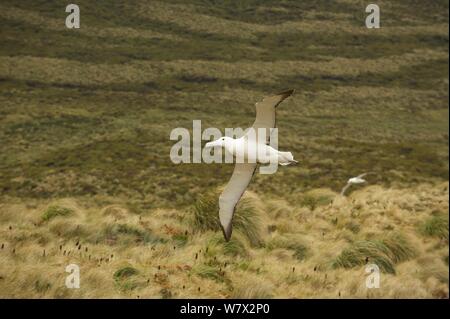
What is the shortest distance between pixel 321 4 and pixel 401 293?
216 ft

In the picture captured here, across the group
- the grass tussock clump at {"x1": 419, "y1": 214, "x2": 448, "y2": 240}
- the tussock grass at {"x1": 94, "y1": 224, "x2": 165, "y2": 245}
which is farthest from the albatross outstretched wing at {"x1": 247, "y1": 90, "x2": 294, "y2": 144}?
the grass tussock clump at {"x1": 419, "y1": 214, "x2": 448, "y2": 240}

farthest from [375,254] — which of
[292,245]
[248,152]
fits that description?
[248,152]

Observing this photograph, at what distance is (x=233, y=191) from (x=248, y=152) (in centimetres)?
94

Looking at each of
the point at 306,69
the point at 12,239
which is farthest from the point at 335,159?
the point at 12,239

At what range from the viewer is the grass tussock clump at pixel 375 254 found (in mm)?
12086

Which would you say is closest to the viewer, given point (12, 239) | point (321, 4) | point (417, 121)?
point (12, 239)

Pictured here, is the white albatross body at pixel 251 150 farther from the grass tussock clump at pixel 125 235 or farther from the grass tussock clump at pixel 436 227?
the grass tussock clump at pixel 436 227

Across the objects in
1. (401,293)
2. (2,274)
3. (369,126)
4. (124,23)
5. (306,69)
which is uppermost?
(124,23)

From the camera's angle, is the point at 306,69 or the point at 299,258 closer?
the point at 299,258

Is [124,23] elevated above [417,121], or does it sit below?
above

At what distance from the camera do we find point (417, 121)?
5072cm

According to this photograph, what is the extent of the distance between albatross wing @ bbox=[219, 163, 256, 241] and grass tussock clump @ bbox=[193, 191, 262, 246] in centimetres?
239
